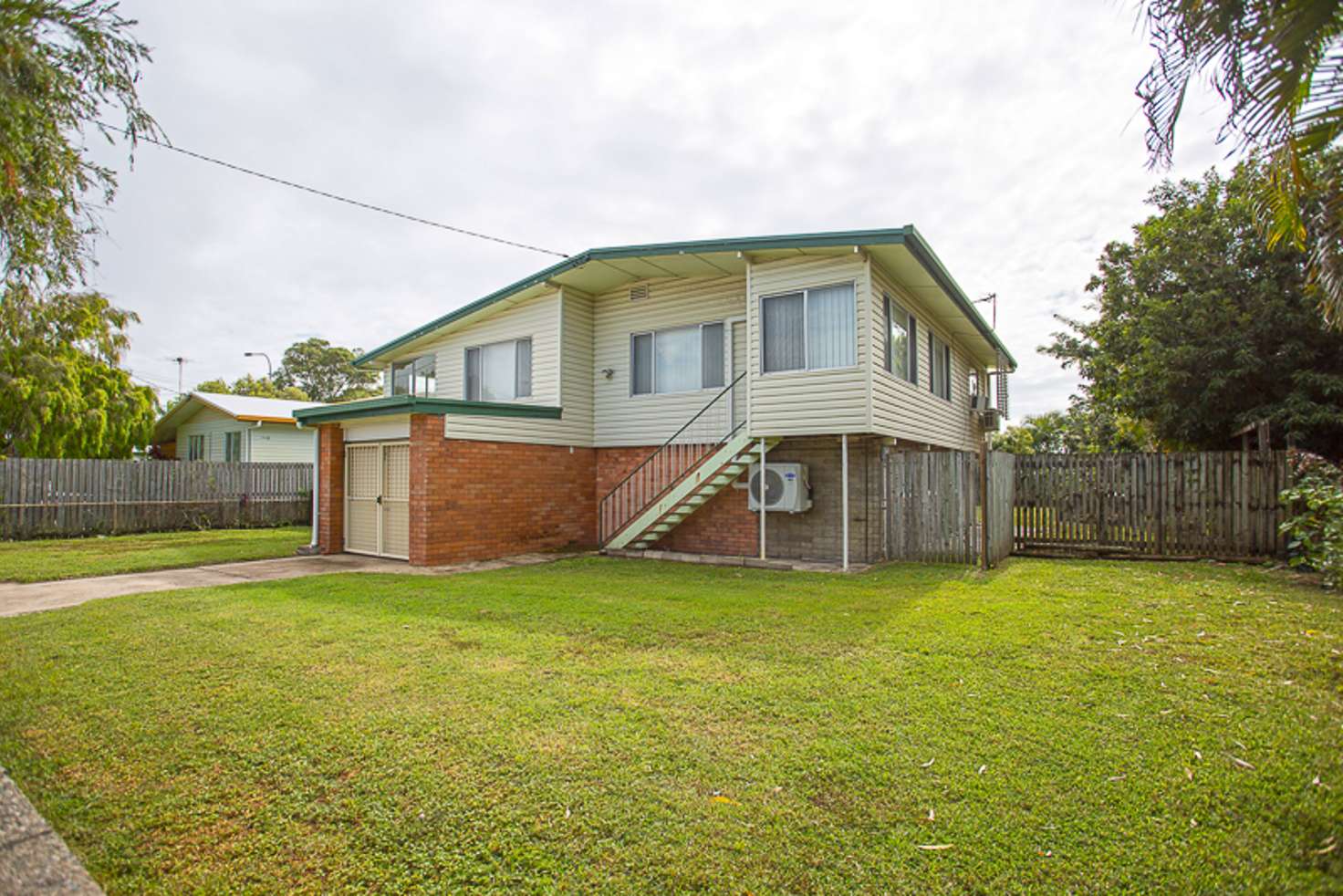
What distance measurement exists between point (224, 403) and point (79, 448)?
4192mm

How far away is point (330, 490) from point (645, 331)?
260 inches

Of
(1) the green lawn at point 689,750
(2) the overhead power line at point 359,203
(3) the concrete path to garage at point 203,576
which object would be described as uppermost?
(2) the overhead power line at point 359,203

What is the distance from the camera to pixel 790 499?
10695mm

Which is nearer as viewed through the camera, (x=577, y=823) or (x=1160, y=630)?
(x=577, y=823)

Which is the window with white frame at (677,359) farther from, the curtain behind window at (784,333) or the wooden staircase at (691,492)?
the wooden staircase at (691,492)

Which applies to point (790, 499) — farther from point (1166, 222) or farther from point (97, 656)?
point (1166, 222)

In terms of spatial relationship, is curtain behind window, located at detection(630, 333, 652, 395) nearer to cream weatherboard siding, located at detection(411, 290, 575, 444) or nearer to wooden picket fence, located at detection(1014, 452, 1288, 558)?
cream weatherboard siding, located at detection(411, 290, 575, 444)

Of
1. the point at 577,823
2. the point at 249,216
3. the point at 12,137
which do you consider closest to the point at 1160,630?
the point at 577,823

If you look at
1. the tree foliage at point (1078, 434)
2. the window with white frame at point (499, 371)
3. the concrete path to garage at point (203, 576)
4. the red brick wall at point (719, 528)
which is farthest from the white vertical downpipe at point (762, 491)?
the tree foliage at point (1078, 434)

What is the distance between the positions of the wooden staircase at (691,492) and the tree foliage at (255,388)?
39447 mm

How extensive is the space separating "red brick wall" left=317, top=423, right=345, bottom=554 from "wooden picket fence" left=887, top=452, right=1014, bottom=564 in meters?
9.86

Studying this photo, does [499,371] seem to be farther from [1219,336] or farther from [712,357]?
[1219,336]

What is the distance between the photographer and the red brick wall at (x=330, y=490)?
12.4 metres

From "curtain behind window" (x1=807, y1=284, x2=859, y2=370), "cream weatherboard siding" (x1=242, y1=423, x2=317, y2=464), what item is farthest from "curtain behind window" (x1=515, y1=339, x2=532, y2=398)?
"cream weatherboard siding" (x1=242, y1=423, x2=317, y2=464)
